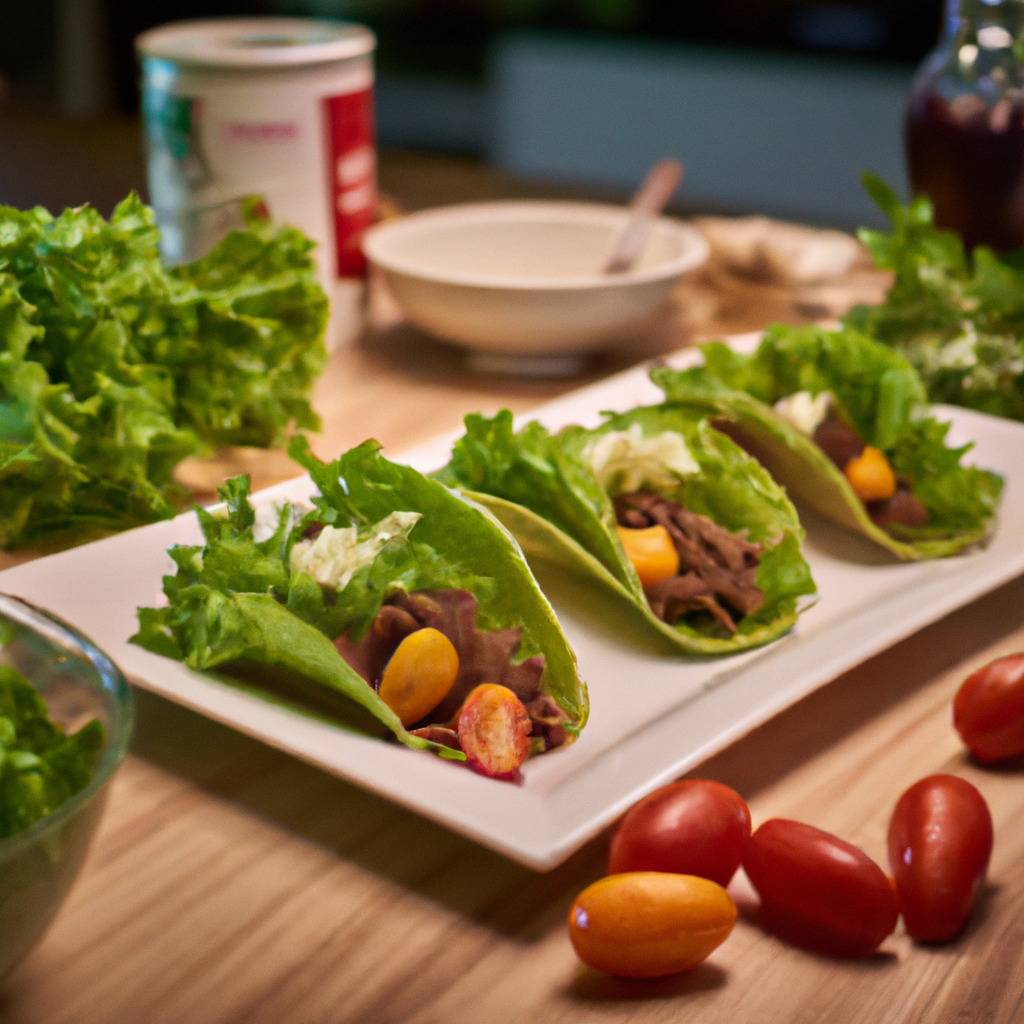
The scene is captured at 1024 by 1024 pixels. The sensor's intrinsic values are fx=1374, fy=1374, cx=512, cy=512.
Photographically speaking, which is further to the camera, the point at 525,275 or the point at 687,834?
the point at 525,275

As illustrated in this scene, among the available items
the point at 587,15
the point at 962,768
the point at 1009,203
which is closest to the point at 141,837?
the point at 962,768

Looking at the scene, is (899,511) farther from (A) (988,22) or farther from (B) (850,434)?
(A) (988,22)

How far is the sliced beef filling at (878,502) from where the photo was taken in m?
1.56

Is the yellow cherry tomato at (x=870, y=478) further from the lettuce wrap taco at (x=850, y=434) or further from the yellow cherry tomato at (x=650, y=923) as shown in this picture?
the yellow cherry tomato at (x=650, y=923)

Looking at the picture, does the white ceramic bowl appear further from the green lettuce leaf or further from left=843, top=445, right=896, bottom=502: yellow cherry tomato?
the green lettuce leaf

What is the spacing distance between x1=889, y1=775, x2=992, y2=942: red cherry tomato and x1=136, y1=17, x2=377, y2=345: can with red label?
3.99ft

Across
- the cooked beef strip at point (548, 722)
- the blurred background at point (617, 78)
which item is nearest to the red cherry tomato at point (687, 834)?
the cooked beef strip at point (548, 722)

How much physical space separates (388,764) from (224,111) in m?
1.21

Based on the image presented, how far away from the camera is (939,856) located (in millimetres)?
A: 963

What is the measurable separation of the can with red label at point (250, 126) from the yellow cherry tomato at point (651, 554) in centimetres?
78

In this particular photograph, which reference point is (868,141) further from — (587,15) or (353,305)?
(353,305)

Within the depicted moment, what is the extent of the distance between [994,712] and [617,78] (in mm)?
5263

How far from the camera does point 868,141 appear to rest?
5336mm

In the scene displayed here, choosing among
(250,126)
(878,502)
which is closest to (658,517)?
(878,502)
